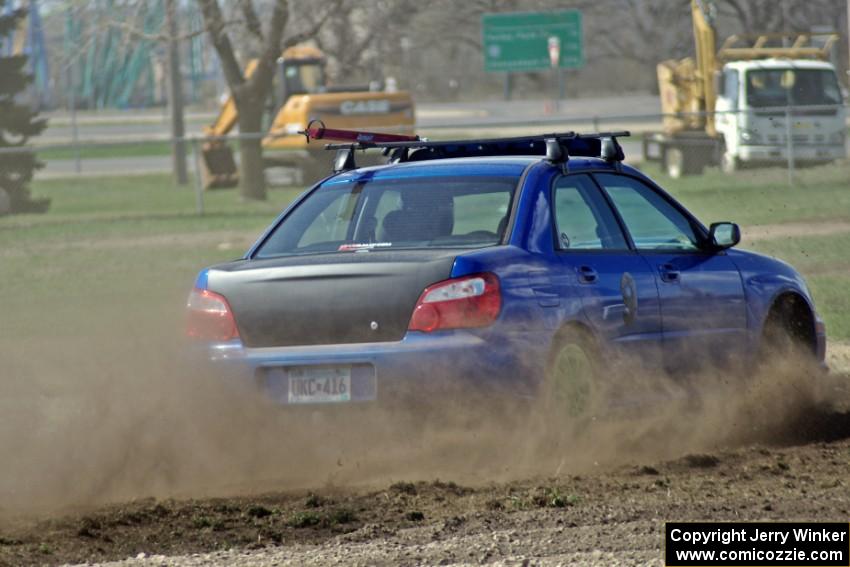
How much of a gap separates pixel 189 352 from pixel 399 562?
7.12ft

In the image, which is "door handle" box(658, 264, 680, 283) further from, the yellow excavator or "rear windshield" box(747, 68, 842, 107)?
the yellow excavator

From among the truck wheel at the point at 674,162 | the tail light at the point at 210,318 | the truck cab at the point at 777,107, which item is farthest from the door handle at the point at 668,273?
the truck wheel at the point at 674,162

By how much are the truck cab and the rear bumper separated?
847 inches

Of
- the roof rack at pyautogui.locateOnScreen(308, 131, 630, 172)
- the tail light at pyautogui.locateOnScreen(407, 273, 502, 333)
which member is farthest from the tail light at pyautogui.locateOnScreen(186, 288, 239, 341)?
the roof rack at pyautogui.locateOnScreen(308, 131, 630, 172)

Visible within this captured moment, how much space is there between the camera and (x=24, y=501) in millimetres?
6305

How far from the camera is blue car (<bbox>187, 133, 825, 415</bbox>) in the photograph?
20.5ft

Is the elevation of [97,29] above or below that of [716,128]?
above

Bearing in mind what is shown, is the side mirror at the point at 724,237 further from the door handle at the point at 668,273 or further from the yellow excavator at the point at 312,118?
the yellow excavator at the point at 312,118

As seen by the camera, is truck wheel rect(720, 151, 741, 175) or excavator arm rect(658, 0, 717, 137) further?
excavator arm rect(658, 0, 717, 137)

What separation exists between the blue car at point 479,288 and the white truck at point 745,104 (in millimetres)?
18624

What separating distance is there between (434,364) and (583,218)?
1453mm

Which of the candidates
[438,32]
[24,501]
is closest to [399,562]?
[24,501]

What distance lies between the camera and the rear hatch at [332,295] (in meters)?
6.30

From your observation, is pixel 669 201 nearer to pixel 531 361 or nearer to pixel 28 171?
pixel 531 361
